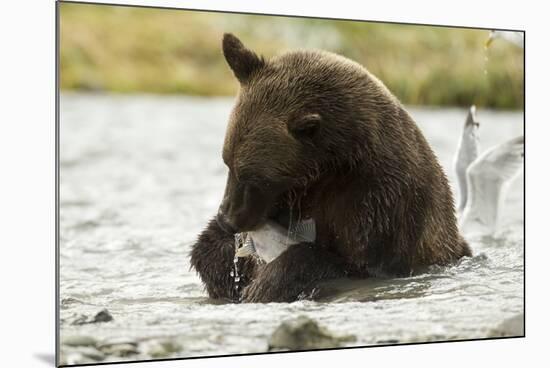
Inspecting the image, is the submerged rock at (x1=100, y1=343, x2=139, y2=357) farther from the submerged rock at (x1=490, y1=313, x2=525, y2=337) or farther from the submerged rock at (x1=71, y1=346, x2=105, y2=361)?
the submerged rock at (x1=490, y1=313, x2=525, y2=337)

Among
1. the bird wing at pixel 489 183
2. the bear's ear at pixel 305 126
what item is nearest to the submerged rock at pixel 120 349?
the bear's ear at pixel 305 126

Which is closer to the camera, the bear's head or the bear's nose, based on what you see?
the bear's head

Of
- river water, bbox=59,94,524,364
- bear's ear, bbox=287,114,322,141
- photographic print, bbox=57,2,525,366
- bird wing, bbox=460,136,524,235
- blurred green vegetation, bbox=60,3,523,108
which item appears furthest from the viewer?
bird wing, bbox=460,136,524,235

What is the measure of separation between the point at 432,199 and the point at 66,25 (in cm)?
230

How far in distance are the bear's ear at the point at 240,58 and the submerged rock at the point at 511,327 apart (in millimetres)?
2256

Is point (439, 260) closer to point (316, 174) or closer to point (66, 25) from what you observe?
point (316, 174)

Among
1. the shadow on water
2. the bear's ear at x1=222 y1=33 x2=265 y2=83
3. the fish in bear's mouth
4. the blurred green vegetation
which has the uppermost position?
the blurred green vegetation

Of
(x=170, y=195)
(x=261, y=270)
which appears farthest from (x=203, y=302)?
(x=170, y=195)

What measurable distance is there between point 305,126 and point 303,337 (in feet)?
4.03

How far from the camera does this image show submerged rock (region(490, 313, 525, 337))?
6648mm

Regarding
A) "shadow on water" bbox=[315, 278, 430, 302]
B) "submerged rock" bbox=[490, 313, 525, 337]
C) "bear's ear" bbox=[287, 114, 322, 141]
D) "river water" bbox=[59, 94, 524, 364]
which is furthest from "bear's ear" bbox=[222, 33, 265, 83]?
"submerged rock" bbox=[490, 313, 525, 337]

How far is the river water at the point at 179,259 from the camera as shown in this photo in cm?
588

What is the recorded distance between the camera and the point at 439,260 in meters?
6.23

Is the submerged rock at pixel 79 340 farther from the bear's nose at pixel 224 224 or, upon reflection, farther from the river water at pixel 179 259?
the bear's nose at pixel 224 224
